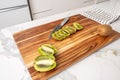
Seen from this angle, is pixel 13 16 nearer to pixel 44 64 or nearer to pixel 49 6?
pixel 49 6

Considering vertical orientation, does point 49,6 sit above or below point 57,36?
below

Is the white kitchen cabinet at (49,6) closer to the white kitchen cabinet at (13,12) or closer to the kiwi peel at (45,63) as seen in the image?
the white kitchen cabinet at (13,12)

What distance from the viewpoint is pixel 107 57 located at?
577mm

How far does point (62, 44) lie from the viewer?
0.65 m

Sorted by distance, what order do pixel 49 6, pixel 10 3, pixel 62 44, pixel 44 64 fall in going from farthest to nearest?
pixel 49 6 < pixel 10 3 < pixel 62 44 < pixel 44 64

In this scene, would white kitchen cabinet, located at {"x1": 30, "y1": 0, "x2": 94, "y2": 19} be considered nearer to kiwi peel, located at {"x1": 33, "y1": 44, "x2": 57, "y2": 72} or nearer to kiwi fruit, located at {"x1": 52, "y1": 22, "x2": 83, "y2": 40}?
kiwi fruit, located at {"x1": 52, "y1": 22, "x2": 83, "y2": 40}

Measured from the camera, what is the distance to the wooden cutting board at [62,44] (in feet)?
1.78

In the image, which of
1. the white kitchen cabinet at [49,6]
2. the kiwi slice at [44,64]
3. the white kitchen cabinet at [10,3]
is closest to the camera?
the kiwi slice at [44,64]

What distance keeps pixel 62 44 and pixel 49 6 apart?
1.23 metres

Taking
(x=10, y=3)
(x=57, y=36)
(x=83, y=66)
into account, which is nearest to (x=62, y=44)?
(x=57, y=36)

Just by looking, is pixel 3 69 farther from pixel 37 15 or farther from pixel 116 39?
pixel 37 15

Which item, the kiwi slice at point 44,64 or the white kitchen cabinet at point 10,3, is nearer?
the kiwi slice at point 44,64

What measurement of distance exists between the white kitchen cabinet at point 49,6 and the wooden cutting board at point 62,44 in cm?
91

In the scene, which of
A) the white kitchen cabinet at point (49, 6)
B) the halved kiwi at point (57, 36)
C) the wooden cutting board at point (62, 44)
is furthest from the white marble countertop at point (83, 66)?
the white kitchen cabinet at point (49, 6)
